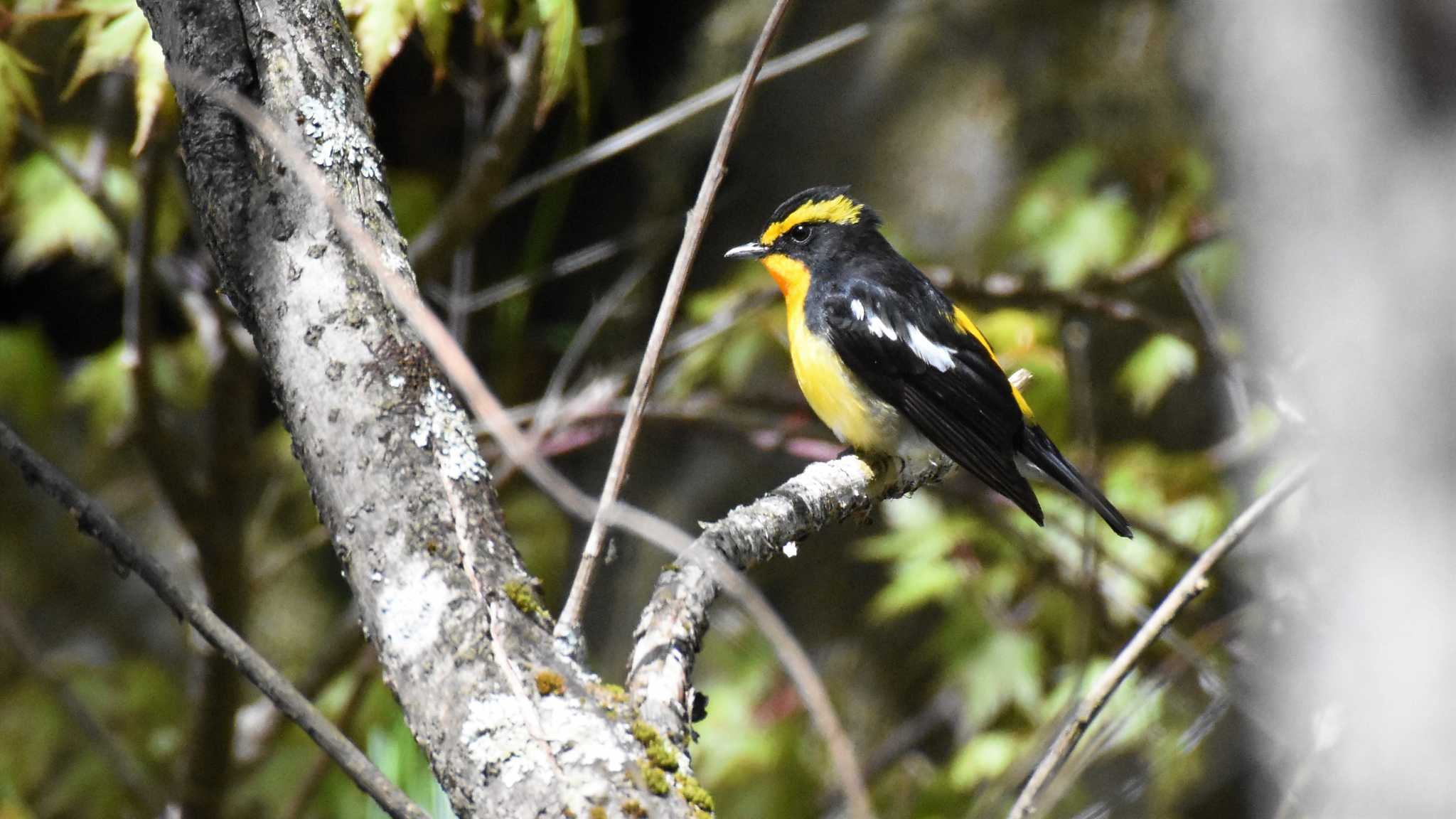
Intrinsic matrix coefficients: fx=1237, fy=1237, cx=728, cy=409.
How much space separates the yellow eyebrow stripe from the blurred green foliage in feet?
1.05

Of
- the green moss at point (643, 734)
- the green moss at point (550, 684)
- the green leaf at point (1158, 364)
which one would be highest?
the green leaf at point (1158, 364)

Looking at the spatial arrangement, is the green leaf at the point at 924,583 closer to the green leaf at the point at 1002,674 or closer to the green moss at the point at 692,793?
the green leaf at the point at 1002,674

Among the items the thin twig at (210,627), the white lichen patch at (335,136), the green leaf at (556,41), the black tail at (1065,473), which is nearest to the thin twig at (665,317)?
the thin twig at (210,627)

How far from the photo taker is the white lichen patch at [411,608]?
135 centimetres

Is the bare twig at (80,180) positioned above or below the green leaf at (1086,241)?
above

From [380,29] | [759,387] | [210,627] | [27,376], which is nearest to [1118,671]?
[210,627]

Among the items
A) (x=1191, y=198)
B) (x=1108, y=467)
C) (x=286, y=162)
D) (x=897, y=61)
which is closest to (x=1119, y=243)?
(x=1191, y=198)

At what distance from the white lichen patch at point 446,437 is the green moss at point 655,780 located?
413mm

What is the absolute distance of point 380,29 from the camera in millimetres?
2420

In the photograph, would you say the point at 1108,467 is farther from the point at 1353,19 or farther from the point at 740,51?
the point at 1353,19

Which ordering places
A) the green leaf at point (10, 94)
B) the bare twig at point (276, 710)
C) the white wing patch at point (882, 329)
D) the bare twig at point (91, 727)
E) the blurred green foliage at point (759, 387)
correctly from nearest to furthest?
the green leaf at point (10, 94)
the bare twig at point (91, 727)
the white wing patch at point (882, 329)
the bare twig at point (276, 710)
the blurred green foliage at point (759, 387)

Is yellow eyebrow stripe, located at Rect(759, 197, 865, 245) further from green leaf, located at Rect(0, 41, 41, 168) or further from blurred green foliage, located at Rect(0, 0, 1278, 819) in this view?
green leaf, located at Rect(0, 41, 41, 168)

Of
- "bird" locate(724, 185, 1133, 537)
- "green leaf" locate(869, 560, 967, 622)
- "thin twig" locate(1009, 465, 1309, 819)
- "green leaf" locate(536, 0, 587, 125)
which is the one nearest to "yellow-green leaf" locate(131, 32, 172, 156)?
"green leaf" locate(536, 0, 587, 125)

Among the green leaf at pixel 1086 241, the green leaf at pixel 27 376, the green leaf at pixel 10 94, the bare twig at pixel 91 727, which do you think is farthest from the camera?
the green leaf at pixel 27 376
